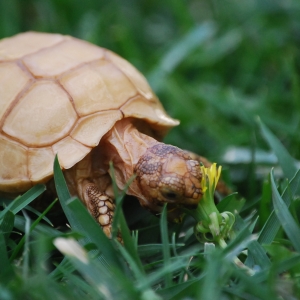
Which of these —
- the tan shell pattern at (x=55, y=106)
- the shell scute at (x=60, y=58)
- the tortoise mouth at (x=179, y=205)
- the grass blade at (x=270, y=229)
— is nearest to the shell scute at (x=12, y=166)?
the tan shell pattern at (x=55, y=106)

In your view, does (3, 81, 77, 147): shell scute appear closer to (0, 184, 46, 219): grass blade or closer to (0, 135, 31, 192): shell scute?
(0, 135, 31, 192): shell scute

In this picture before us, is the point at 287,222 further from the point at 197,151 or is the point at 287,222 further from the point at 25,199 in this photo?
the point at 197,151

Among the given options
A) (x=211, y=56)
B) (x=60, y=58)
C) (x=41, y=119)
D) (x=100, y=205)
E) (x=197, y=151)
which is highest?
(x=60, y=58)

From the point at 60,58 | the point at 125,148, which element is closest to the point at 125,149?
the point at 125,148

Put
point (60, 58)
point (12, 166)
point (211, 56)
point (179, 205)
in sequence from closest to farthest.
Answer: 1. point (179, 205)
2. point (12, 166)
3. point (60, 58)
4. point (211, 56)

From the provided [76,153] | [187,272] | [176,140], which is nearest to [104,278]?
[187,272]

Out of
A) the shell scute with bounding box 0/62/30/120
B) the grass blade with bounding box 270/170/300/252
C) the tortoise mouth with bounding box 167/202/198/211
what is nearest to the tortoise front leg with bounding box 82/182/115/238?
the tortoise mouth with bounding box 167/202/198/211
